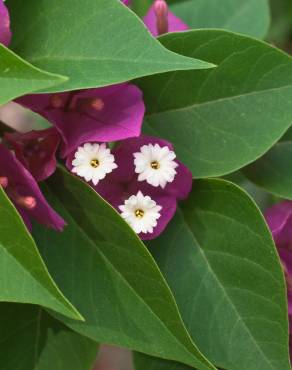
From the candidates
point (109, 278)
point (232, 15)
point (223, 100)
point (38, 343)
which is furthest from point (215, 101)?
point (232, 15)

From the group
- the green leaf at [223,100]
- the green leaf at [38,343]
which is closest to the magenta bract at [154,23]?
the green leaf at [223,100]

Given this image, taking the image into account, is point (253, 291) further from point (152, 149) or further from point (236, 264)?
point (152, 149)

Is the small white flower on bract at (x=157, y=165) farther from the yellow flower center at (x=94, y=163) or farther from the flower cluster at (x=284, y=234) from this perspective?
the flower cluster at (x=284, y=234)

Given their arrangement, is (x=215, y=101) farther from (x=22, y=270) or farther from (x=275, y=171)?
(x=22, y=270)

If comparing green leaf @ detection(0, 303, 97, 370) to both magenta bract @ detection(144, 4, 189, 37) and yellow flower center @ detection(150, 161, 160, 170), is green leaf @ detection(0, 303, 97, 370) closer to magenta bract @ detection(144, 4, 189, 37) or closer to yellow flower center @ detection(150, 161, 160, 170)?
yellow flower center @ detection(150, 161, 160, 170)

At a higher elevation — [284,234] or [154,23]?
[154,23]

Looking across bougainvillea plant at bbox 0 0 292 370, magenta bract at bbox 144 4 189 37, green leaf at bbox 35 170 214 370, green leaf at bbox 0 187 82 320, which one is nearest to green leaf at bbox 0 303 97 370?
bougainvillea plant at bbox 0 0 292 370
